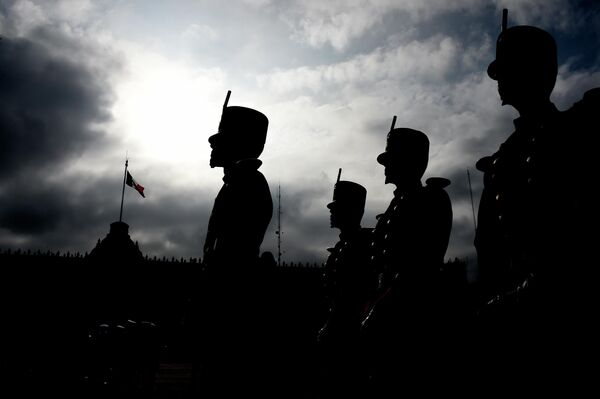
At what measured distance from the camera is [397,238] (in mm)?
3680

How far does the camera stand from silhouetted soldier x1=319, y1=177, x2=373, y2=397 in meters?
5.02

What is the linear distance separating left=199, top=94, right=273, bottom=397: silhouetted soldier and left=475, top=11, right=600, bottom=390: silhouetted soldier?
1.56 meters

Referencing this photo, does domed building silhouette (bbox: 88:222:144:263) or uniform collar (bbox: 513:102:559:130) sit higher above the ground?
domed building silhouette (bbox: 88:222:144:263)

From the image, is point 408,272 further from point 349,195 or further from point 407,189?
point 349,195

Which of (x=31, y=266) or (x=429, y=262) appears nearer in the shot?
(x=429, y=262)

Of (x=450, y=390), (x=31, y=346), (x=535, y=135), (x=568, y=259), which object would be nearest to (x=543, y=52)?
(x=535, y=135)

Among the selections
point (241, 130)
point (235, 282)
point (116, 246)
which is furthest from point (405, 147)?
point (116, 246)

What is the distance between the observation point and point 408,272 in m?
3.43

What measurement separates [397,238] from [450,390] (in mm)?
1270

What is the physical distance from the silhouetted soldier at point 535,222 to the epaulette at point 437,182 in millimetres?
1005

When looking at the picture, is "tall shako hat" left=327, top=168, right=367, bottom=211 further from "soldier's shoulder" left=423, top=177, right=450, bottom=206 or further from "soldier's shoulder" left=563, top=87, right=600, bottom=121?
"soldier's shoulder" left=563, top=87, right=600, bottom=121

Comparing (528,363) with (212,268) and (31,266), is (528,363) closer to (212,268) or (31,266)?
(212,268)

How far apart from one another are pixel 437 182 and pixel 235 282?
6.84 ft

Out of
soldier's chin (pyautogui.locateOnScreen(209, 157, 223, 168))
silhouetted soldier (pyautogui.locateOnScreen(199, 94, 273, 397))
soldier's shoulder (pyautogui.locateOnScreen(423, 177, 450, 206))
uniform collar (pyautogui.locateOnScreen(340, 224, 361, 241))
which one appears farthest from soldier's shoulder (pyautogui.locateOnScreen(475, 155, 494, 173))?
uniform collar (pyautogui.locateOnScreen(340, 224, 361, 241))
